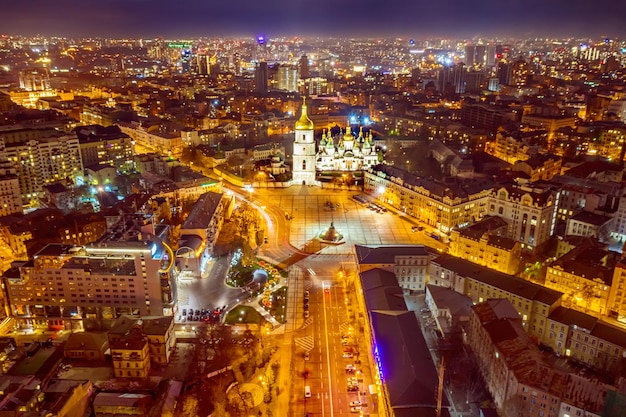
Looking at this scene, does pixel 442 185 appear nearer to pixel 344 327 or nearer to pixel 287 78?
pixel 344 327

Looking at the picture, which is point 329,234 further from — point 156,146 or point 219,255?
point 156,146

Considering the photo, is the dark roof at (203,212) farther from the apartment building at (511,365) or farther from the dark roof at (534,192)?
the dark roof at (534,192)

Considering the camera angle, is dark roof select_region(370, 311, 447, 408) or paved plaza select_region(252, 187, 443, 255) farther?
paved plaza select_region(252, 187, 443, 255)

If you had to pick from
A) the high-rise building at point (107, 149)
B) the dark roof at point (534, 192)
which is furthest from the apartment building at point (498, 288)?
the high-rise building at point (107, 149)

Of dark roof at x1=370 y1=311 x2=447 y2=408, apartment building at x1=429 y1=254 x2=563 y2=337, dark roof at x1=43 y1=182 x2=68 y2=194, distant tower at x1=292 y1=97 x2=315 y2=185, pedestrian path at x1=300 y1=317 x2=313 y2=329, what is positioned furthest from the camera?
distant tower at x1=292 y1=97 x2=315 y2=185

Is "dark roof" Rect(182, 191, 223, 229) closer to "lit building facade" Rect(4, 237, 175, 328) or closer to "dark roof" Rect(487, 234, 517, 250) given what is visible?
"lit building facade" Rect(4, 237, 175, 328)

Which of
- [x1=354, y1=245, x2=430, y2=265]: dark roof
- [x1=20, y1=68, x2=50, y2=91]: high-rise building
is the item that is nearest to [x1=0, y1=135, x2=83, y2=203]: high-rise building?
[x1=354, y1=245, x2=430, y2=265]: dark roof

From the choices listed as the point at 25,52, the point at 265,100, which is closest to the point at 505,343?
the point at 265,100
